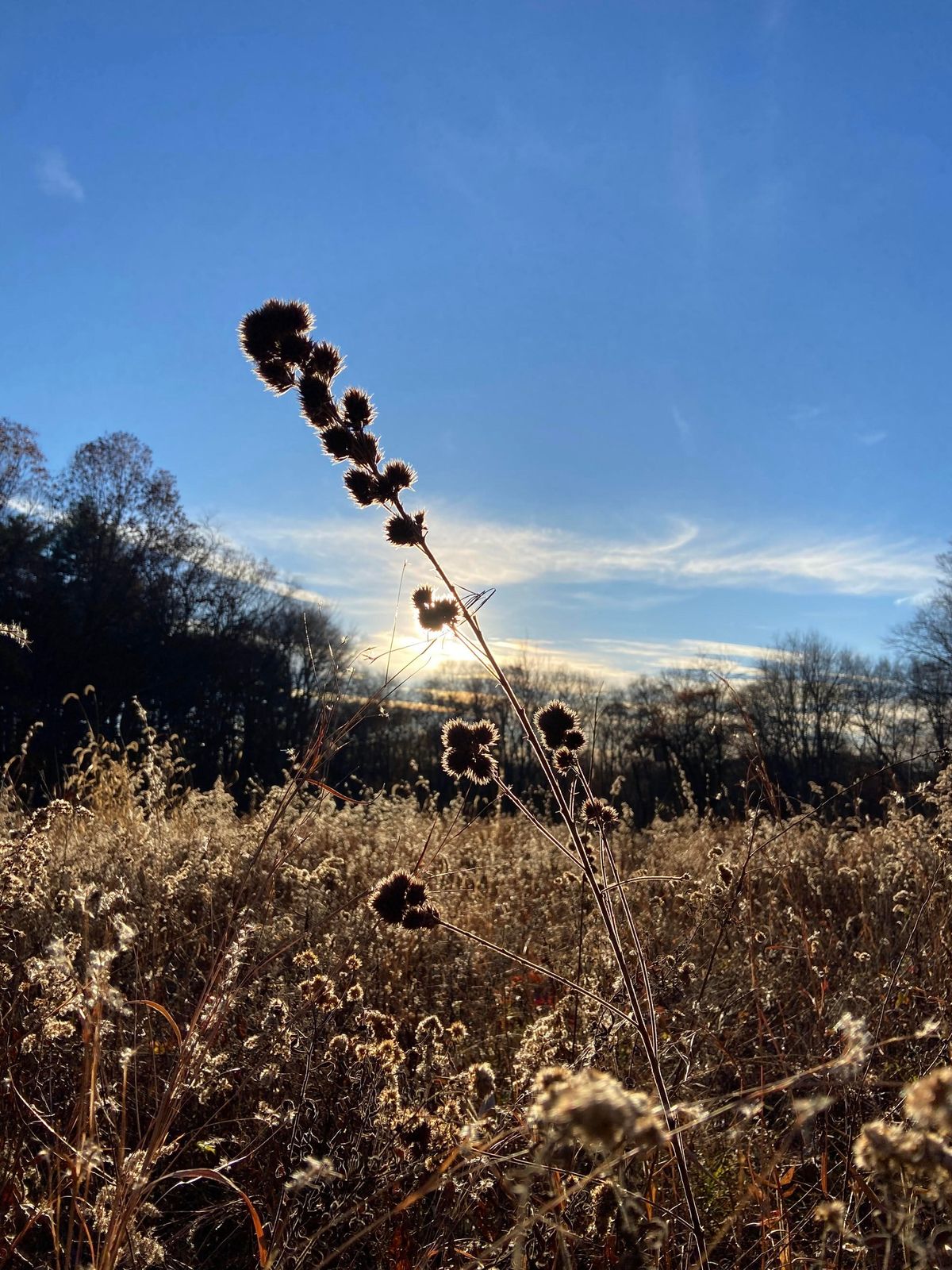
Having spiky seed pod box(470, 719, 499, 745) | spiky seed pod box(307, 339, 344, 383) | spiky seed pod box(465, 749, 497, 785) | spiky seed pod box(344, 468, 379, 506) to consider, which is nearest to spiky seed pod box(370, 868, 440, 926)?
spiky seed pod box(465, 749, 497, 785)

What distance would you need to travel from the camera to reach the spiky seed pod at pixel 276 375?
1945 mm

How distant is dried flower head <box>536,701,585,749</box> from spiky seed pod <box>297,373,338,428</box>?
846 millimetres

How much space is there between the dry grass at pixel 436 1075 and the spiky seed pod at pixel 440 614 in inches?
24.4

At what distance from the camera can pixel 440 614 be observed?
173cm

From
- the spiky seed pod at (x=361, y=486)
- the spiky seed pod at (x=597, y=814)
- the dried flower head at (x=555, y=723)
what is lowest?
the spiky seed pod at (x=597, y=814)

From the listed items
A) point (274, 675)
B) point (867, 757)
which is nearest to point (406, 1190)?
point (274, 675)

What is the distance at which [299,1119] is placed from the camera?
1942mm

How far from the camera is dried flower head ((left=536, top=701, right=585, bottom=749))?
1853 millimetres

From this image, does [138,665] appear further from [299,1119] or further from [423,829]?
[299,1119]

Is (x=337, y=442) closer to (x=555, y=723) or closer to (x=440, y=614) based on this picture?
(x=440, y=614)

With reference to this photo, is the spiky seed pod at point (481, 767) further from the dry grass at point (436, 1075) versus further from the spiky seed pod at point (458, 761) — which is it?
the dry grass at point (436, 1075)

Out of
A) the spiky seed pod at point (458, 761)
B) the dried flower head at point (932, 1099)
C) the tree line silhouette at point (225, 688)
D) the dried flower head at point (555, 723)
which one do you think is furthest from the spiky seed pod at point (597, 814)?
the tree line silhouette at point (225, 688)

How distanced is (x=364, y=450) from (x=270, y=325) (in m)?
0.47

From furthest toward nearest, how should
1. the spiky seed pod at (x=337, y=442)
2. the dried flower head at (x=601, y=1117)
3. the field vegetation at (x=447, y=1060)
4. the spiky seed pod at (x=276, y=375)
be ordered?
1. the spiky seed pod at (x=276, y=375)
2. the spiky seed pod at (x=337, y=442)
3. the field vegetation at (x=447, y=1060)
4. the dried flower head at (x=601, y=1117)
